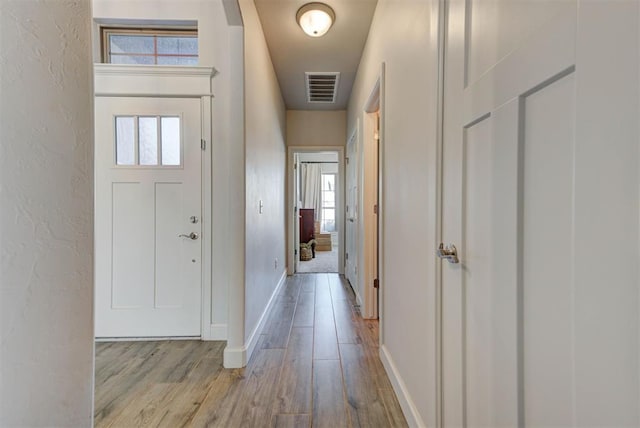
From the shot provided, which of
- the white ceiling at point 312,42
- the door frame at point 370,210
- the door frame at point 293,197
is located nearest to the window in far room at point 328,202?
the door frame at point 293,197

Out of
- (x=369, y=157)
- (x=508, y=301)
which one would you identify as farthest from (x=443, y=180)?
(x=369, y=157)

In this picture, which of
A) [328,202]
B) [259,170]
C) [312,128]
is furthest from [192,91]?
[328,202]

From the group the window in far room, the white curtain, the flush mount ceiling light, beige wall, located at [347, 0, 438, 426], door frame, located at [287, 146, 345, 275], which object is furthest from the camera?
the window in far room

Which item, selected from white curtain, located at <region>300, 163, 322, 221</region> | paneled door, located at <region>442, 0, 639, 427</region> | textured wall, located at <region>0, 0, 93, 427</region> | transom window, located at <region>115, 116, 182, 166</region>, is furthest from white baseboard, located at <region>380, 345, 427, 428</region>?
white curtain, located at <region>300, 163, 322, 221</region>

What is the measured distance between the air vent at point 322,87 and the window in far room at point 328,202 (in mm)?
4480

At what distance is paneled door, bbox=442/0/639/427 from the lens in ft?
1.38

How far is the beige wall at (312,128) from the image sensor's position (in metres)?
4.35

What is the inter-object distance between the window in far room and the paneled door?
7.43m

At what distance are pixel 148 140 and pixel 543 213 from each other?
8.32ft

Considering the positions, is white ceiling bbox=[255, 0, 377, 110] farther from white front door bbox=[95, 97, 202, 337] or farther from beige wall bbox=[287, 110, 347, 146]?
white front door bbox=[95, 97, 202, 337]

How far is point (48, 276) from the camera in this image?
0.63 meters

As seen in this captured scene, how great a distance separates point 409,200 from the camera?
56.2 inches

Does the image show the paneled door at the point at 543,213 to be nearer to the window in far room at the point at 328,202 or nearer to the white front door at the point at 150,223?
the white front door at the point at 150,223

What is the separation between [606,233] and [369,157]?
2.27m
